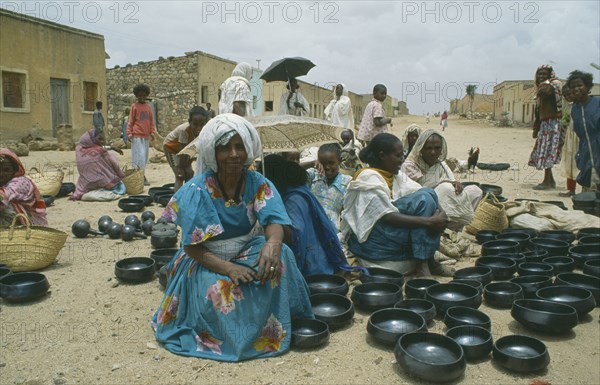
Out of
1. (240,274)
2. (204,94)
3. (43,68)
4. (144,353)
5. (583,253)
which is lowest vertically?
(144,353)

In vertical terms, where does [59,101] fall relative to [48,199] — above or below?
above

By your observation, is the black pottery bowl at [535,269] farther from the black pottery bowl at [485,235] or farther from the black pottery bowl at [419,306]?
the black pottery bowl at [419,306]

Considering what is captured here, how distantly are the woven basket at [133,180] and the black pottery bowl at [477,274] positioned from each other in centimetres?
560

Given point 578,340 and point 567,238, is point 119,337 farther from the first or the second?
point 567,238

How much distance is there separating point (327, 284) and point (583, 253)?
7.70 ft

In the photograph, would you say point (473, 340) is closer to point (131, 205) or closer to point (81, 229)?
point (81, 229)

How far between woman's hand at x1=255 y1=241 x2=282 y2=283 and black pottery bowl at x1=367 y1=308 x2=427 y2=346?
67 cm

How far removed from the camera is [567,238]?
4.62 metres

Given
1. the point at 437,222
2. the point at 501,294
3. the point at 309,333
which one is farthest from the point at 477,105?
the point at 309,333

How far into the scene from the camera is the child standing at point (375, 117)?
27.5 feet

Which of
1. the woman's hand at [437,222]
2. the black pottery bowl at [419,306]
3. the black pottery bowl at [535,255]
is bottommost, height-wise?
the black pottery bowl at [419,306]

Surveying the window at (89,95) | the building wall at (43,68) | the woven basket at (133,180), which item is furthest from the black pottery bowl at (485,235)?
the window at (89,95)

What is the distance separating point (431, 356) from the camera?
2551mm

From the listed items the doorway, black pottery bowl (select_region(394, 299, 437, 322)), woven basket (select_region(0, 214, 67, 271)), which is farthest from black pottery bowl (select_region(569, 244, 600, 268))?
the doorway
